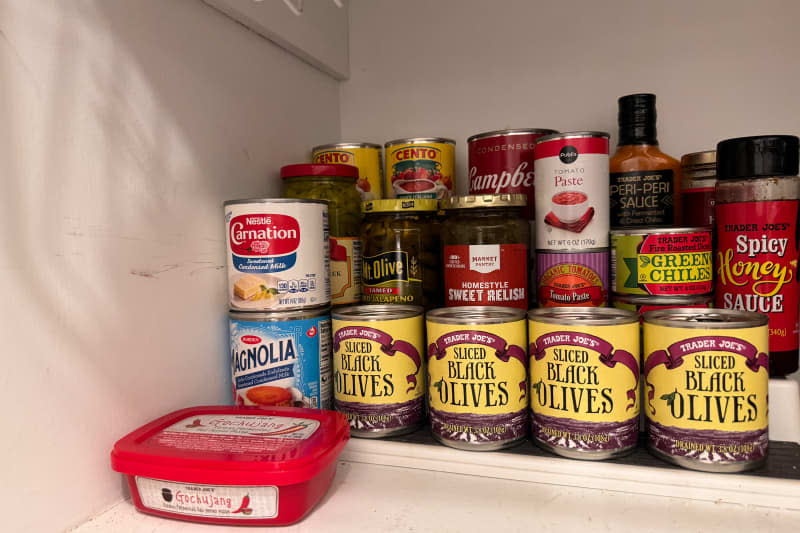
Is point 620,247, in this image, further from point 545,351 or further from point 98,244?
point 98,244

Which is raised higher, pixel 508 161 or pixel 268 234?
pixel 508 161

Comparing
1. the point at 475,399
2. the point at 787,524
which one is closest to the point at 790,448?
the point at 787,524

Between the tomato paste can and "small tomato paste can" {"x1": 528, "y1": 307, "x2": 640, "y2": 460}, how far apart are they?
18cm

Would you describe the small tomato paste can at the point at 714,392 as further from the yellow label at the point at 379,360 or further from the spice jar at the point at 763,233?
the yellow label at the point at 379,360

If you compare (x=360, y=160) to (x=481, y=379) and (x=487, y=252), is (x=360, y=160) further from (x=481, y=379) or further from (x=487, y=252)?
(x=481, y=379)

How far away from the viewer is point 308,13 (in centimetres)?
118

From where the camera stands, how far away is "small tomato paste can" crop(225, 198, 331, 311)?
33.8 inches

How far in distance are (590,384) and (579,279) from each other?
0.22 metres

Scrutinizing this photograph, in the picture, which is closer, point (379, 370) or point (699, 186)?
point (379, 370)

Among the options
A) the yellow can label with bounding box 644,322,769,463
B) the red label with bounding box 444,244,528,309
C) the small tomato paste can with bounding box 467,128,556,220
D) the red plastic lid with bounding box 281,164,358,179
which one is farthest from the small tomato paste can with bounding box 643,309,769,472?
the red plastic lid with bounding box 281,164,358,179

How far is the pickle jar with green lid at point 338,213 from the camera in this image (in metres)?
1.05

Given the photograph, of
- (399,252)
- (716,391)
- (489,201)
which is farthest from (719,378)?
(399,252)

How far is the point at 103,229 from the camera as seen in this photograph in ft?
2.35

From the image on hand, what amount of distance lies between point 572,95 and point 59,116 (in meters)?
0.92
